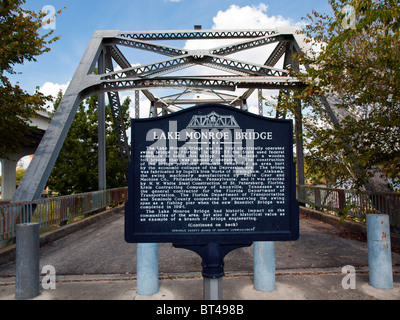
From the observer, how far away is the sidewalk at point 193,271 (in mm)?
4938

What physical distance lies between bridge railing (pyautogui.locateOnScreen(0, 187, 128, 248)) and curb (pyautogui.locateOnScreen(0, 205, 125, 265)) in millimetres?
Answer: 319

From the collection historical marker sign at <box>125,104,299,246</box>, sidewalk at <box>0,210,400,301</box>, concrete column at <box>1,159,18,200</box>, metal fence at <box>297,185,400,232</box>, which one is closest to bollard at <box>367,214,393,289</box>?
sidewalk at <box>0,210,400,301</box>

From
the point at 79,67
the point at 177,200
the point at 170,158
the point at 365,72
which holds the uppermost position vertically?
the point at 79,67

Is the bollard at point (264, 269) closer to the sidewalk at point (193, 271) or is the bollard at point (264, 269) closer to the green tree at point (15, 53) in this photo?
the sidewalk at point (193, 271)

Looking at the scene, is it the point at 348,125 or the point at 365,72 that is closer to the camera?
the point at 365,72

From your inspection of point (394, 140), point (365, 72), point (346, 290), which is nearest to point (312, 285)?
point (346, 290)

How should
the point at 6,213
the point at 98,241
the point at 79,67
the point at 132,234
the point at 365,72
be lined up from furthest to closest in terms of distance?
1. the point at 79,67
2. the point at 98,241
3. the point at 6,213
4. the point at 365,72
5. the point at 132,234

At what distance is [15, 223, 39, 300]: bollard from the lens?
15.9 ft

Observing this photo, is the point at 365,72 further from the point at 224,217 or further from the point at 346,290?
the point at 224,217

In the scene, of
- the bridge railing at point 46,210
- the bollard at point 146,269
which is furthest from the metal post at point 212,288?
the bridge railing at point 46,210

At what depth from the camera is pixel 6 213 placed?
786 centimetres

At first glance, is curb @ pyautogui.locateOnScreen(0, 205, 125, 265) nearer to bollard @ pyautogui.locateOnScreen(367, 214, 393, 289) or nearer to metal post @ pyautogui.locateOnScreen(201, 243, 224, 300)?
metal post @ pyautogui.locateOnScreen(201, 243, 224, 300)

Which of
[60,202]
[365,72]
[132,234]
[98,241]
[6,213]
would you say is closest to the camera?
[132,234]

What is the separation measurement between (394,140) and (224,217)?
5.41 metres
